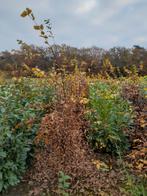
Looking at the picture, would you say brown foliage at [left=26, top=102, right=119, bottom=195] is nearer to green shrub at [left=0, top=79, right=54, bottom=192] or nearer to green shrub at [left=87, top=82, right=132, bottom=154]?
green shrub at [left=0, top=79, right=54, bottom=192]

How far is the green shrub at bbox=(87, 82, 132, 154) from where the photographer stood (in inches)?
181

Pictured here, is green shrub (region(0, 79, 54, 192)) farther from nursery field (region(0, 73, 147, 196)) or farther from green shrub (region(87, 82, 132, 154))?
green shrub (region(87, 82, 132, 154))

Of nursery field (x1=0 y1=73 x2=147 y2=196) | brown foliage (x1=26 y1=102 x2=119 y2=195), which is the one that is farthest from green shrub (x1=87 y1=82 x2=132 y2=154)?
brown foliage (x1=26 y1=102 x2=119 y2=195)

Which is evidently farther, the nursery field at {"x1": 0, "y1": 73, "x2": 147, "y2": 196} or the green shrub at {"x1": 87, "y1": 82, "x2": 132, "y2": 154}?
the green shrub at {"x1": 87, "y1": 82, "x2": 132, "y2": 154}

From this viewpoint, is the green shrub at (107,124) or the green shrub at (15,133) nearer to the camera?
the green shrub at (15,133)

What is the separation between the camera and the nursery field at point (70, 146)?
13.0 feet

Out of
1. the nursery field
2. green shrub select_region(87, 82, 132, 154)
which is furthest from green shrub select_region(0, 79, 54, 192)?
green shrub select_region(87, 82, 132, 154)

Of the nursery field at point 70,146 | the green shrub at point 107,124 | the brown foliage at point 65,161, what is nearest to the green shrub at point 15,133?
the nursery field at point 70,146

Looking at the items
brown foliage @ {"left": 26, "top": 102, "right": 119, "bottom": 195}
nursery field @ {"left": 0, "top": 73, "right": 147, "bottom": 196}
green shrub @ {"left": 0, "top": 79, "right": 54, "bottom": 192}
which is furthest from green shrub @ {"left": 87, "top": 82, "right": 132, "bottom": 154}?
green shrub @ {"left": 0, "top": 79, "right": 54, "bottom": 192}

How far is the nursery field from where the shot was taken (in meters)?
3.98

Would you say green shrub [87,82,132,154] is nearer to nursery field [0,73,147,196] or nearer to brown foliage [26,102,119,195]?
nursery field [0,73,147,196]

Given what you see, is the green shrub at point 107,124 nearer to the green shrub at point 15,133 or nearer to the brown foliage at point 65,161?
the brown foliage at point 65,161

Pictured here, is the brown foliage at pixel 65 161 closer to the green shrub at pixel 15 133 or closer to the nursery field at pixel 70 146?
the nursery field at pixel 70 146

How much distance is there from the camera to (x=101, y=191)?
12.8 feet
